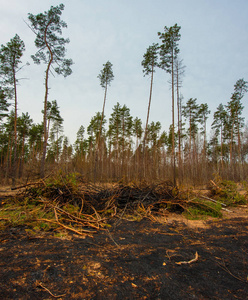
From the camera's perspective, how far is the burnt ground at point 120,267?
154 centimetres

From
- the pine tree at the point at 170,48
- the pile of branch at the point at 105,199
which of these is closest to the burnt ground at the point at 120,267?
the pile of branch at the point at 105,199

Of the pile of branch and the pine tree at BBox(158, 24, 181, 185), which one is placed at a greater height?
the pine tree at BBox(158, 24, 181, 185)

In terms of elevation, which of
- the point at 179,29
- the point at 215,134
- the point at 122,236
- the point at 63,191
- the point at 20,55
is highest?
the point at 179,29

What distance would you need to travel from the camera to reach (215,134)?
105ft

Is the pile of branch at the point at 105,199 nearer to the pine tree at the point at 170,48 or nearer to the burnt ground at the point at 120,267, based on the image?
the burnt ground at the point at 120,267

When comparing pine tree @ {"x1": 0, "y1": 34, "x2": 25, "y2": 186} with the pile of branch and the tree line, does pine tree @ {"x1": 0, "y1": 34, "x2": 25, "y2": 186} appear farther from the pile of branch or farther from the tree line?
the pile of branch

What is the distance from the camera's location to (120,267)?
1998 millimetres

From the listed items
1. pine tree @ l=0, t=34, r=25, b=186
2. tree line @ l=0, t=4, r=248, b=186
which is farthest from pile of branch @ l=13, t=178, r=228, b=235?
pine tree @ l=0, t=34, r=25, b=186

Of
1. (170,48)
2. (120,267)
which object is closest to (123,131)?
(170,48)

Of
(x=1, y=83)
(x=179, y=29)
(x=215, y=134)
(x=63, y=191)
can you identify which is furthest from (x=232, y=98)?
(x=1, y=83)

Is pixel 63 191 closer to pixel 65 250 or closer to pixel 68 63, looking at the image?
pixel 65 250

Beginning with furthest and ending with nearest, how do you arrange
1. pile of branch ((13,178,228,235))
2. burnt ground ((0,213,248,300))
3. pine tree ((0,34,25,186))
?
1. pine tree ((0,34,25,186))
2. pile of branch ((13,178,228,235))
3. burnt ground ((0,213,248,300))

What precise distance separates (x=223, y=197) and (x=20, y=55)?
21.2 metres

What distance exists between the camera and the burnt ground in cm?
154
